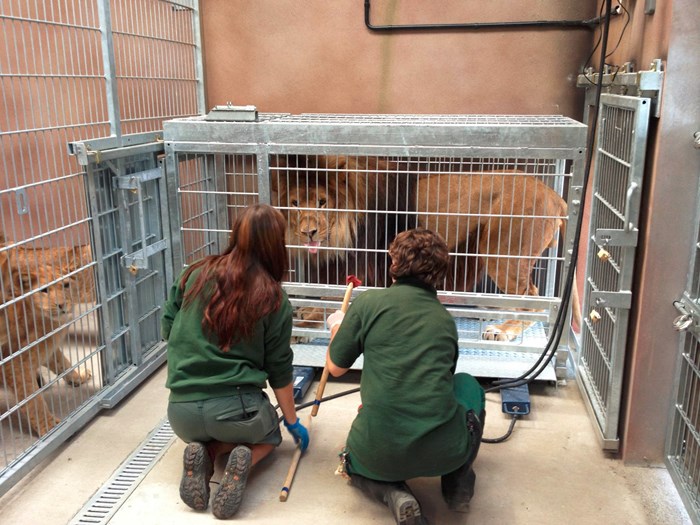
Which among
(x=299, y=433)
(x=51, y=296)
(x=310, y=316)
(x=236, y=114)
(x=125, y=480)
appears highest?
(x=236, y=114)

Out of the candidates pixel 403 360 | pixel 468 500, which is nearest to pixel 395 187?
pixel 403 360

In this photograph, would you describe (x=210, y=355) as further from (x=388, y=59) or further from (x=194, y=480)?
(x=388, y=59)

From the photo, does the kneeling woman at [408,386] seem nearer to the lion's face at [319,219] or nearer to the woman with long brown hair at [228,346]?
the woman with long brown hair at [228,346]

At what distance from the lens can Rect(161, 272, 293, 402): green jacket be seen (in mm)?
2295

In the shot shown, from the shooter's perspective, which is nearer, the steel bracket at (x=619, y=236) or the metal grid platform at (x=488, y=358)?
the steel bracket at (x=619, y=236)

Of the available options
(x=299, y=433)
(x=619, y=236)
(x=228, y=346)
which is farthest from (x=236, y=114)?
(x=619, y=236)

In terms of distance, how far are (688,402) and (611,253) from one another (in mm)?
738

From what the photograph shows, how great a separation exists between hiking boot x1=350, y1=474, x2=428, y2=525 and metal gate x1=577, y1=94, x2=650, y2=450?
3.32 ft

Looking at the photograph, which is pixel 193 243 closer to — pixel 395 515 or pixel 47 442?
pixel 47 442

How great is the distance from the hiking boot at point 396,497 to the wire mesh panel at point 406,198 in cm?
113

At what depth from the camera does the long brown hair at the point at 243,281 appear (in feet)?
7.38

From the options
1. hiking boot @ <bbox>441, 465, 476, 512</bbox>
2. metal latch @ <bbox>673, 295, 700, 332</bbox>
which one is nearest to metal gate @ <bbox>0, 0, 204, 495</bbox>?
hiking boot @ <bbox>441, 465, 476, 512</bbox>

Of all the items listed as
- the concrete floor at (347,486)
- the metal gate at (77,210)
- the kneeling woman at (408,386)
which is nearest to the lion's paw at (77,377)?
the metal gate at (77,210)

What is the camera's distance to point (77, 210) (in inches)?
124
